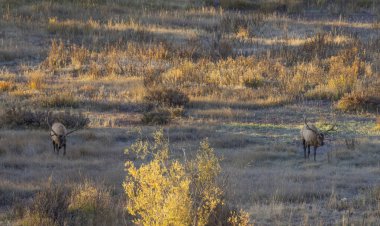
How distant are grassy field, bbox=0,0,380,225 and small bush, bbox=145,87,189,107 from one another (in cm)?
4

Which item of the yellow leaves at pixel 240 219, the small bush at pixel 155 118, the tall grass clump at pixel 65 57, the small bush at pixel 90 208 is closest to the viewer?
the yellow leaves at pixel 240 219

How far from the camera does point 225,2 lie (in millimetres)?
34094

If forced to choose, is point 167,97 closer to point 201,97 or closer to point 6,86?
point 201,97

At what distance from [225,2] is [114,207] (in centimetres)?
2638

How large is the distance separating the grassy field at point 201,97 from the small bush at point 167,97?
0.04m

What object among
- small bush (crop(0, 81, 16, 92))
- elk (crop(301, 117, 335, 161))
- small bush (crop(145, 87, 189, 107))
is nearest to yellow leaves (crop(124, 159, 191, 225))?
elk (crop(301, 117, 335, 161))

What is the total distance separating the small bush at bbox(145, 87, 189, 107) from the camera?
1784 cm

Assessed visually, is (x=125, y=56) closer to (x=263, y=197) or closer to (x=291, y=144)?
(x=291, y=144)

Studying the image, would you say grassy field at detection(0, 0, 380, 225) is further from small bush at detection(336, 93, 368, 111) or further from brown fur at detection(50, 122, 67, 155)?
brown fur at detection(50, 122, 67, 155)

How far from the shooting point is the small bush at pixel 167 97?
1784 centimetres

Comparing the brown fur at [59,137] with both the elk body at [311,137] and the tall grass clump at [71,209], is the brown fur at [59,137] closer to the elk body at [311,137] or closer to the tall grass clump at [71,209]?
the tall grass clump at [71,209]

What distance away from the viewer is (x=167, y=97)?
18000 mm

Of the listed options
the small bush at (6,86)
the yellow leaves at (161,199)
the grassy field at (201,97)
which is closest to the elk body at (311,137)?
the grassy field at (201,97)

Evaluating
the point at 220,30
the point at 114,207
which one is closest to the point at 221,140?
the point at 114,207
